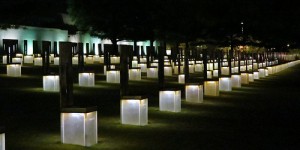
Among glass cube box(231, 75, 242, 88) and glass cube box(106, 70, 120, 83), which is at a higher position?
glass cube box(106, 70, 120, 83)

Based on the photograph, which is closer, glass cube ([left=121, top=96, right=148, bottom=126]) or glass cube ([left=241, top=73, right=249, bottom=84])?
glass cube ([left=121, top=96, right=148, bottom=126])

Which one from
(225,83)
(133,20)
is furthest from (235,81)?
(133,20)

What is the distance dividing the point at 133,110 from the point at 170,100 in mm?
2758

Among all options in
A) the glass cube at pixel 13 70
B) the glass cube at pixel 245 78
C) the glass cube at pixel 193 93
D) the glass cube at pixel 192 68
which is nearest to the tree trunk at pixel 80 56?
the glass cube at pixel 13 70

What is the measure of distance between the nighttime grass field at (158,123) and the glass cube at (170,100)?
225 mm

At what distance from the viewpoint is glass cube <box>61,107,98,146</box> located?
9.24 meters

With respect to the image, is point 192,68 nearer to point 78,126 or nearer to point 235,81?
point 235,81

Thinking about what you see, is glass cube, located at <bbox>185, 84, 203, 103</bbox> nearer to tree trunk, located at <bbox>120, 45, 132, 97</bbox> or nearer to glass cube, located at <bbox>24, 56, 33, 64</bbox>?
tree trunk, located at <bbox>120, 45, 132, 97</bbox>

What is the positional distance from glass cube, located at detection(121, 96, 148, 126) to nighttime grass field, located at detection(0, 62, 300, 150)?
0.21 meters

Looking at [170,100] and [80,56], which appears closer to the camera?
[170,100]

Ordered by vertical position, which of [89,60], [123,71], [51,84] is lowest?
[51,84]

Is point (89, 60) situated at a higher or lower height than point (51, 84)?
higher

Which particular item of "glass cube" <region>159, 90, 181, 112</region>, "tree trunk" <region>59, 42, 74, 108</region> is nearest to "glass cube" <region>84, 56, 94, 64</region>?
"glass cube" <region>159, 90, 181, 112</region>

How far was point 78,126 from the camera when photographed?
9266mm
